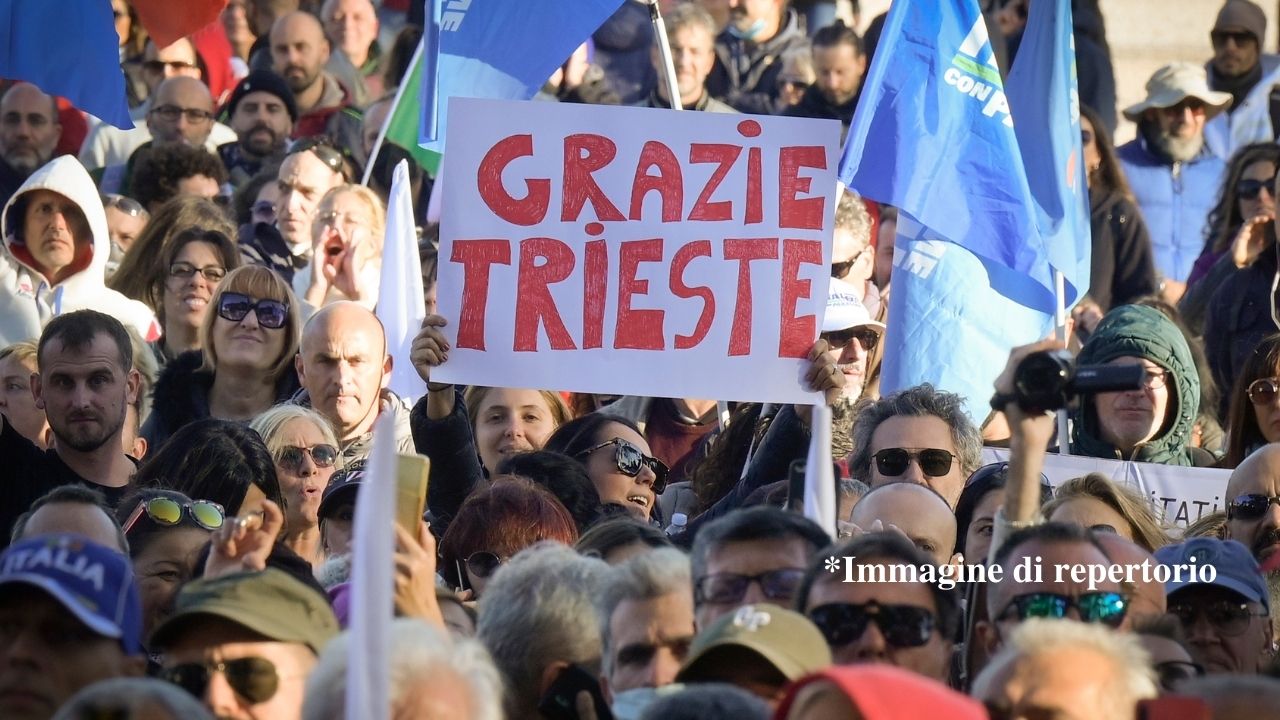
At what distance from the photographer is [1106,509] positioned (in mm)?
6902

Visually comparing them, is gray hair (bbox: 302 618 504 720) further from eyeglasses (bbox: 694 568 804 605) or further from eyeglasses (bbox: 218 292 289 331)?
eyeglasses (bbox: 218 292 289 331)

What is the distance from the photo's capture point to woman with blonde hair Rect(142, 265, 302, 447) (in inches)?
334

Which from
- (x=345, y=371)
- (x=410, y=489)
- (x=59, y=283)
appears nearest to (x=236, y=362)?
(x=345, y=371)

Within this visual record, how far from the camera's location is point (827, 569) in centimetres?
533

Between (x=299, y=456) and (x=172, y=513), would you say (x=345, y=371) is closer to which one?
(x=299, y=456)

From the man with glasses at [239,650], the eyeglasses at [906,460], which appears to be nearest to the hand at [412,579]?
Answer: the man with glasses at [239,650]

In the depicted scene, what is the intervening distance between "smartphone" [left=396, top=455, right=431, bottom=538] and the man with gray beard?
22.9 feet

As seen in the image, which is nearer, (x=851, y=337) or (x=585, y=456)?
(x=585, y=456)

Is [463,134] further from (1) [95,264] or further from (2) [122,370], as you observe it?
(1) [95,264]

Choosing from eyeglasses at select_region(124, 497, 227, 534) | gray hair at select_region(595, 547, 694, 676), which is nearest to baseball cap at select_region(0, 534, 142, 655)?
gray hair at select_region(595, 547, 694, 676)

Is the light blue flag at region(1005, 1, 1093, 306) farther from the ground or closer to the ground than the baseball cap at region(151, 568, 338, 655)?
farther from the ground

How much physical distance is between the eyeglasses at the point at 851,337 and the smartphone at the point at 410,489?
334 cm

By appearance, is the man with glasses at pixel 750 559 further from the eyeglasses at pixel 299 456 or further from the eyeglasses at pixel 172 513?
the eyeglasses at pixel 299 456

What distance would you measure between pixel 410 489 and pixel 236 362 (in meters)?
3.24
